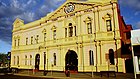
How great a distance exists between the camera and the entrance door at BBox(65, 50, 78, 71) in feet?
107

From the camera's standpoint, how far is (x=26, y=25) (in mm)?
42688

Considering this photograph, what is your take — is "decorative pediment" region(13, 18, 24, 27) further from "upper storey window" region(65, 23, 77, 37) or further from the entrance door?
the entrance door

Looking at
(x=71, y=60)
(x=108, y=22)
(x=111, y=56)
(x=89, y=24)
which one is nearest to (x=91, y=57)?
(x=111, y=56)

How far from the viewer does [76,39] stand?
31.5 meters

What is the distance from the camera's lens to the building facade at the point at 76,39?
27.6 m

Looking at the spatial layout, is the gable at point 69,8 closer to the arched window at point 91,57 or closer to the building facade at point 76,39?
the building facade at point 76,39

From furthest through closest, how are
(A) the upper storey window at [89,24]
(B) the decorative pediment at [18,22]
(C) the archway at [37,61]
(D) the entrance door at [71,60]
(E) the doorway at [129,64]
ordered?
(B) the decorative pediment at [18,22], (C) the archway at [37,61], (D) the entrance door at [71,60], (A) the upper storey window at [89,24], (E) the doorway at [129,64]

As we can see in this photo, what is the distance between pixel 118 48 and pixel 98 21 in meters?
5.68

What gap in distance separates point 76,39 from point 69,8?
6253mm

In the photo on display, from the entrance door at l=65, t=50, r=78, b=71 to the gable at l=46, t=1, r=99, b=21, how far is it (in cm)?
748

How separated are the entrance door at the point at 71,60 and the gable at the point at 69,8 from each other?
748 cm

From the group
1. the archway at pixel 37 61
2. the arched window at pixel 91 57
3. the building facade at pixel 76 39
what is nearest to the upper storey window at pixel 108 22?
the building facade at pixel 76 39

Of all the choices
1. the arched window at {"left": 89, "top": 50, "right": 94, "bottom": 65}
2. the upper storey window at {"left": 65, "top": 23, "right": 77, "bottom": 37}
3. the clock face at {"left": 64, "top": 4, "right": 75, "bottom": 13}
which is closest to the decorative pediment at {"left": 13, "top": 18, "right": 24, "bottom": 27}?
the clock face at {"left": 64, "top": 4, "right": 75, "bottom": 13}

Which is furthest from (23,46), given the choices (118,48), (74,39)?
(118,48)
